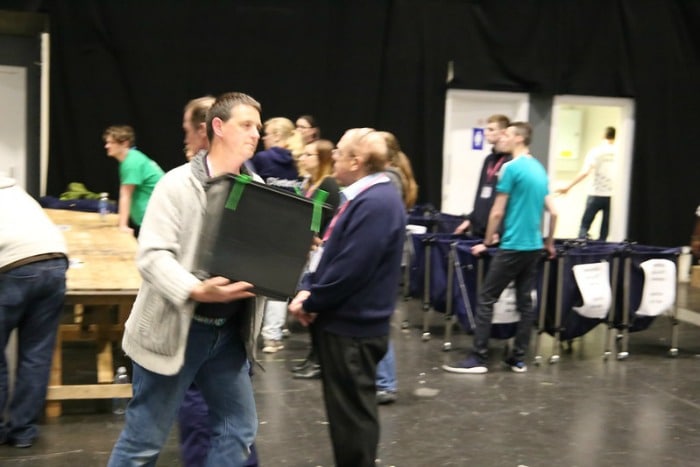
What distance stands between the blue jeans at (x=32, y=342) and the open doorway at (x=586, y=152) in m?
7.46

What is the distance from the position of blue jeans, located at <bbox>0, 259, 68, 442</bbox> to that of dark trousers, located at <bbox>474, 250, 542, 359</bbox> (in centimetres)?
270

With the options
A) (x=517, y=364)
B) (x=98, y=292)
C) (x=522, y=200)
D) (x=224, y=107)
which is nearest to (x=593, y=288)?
(x=517, y=364)

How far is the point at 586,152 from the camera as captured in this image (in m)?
12.1

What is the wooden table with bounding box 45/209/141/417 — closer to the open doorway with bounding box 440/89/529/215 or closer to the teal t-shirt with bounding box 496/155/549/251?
the teal t-shirt with bounding box 496/155/549/251

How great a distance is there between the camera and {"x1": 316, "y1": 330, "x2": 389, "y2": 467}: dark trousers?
3.31 metres

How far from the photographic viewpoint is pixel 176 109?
9.03 metres

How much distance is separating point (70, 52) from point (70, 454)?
224 inches

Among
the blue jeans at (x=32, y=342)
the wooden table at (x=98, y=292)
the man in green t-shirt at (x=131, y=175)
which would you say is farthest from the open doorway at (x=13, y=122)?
the blue jeans at (x=32, y=342)

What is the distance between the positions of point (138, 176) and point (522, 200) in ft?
8.47

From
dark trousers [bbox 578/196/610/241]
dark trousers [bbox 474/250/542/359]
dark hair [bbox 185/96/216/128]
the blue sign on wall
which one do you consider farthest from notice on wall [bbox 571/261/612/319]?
the blue sign on wall

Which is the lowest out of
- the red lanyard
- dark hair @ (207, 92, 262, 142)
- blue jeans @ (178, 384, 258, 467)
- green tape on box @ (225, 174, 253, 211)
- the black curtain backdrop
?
blue jeans @ (178, 384, 258, 467)

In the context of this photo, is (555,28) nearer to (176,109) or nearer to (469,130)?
(469,130)

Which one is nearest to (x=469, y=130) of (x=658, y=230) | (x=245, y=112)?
(x=658, y=230)

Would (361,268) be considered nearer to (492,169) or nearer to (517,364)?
(517,364)
